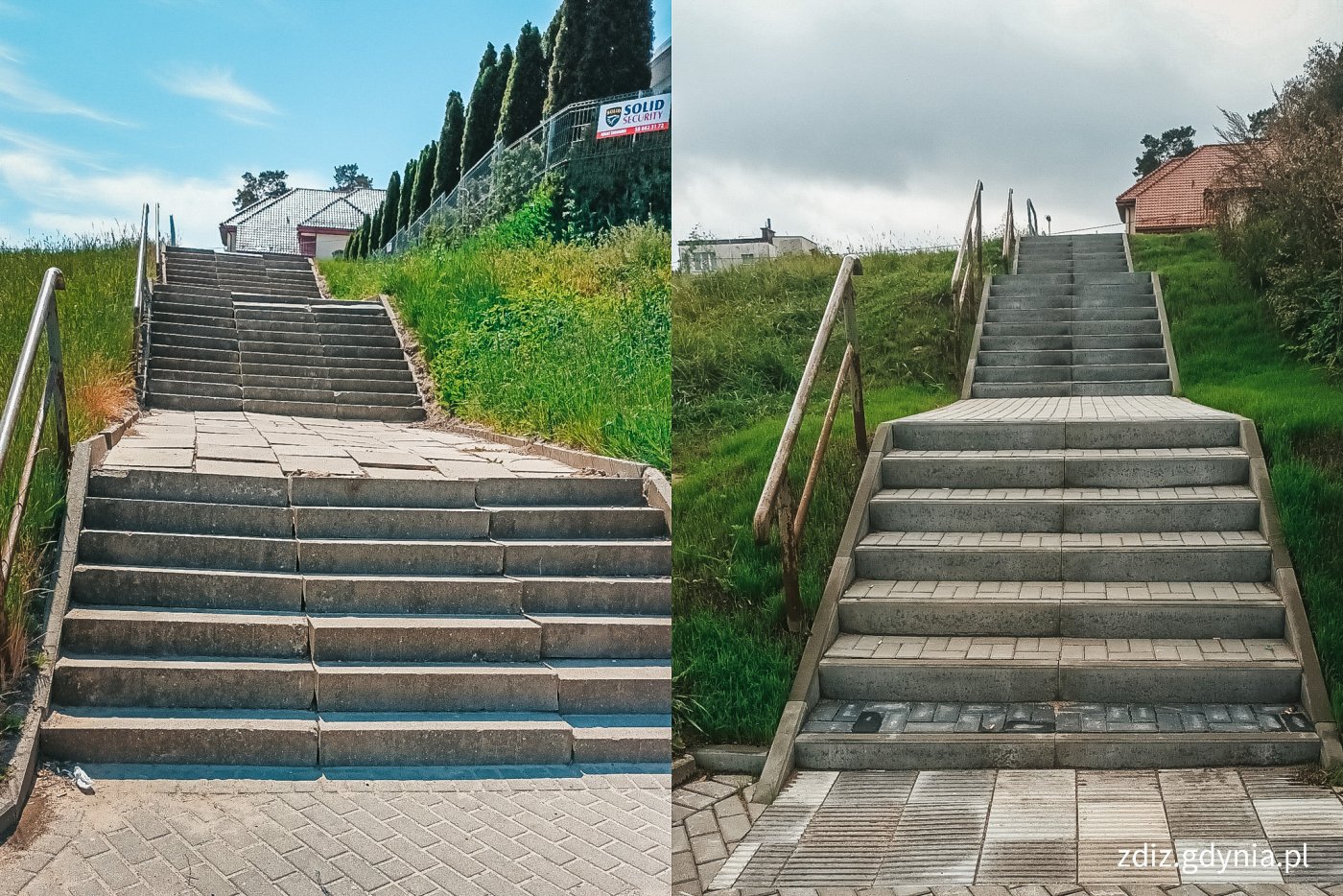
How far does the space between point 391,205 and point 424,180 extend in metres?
2.83

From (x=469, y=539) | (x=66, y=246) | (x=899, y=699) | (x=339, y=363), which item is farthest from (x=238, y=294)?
(x=899, y=699)

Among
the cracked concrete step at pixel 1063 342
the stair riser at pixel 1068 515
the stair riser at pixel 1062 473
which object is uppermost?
the cracked concrete step at pixel 1063 342

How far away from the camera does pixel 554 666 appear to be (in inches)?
190

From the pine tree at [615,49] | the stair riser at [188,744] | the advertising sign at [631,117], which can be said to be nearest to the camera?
the stair riser at [188,744]

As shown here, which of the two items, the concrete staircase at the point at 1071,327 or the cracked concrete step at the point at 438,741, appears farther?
the cracked concrete step at the point at 438,741

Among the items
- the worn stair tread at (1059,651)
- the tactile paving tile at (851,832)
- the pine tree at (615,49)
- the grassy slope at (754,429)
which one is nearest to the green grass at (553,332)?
the grassy slope at (754,429)

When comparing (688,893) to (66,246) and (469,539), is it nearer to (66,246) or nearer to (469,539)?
(469,539)

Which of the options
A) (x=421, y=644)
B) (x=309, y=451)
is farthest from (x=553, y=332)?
(x=421, y=644)

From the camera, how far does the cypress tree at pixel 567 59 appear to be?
59.2ft

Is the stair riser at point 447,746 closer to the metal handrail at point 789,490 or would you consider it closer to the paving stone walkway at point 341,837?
the paving stone walkway at point 341,837

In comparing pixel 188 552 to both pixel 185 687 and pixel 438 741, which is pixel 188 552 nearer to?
pixel 185 687

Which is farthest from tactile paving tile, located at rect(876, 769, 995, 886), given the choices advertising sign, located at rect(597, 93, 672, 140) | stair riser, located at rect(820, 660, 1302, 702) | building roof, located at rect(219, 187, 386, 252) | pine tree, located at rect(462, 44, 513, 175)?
building roof, located at rect(219, 187, 386, 252)

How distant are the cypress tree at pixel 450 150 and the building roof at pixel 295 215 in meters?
25.8

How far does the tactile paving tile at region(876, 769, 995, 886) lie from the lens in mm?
2859
